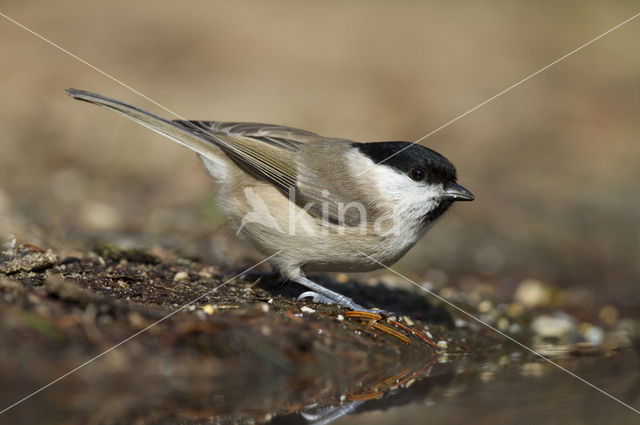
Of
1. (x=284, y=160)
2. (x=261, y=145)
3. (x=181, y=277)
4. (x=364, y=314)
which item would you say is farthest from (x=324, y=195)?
(x=181, y=277)

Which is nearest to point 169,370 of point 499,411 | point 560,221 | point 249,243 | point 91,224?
point 499,411

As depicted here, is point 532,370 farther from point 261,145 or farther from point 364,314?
point 261,145

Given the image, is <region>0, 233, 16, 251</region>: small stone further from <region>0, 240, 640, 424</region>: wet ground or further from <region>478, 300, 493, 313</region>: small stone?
<region>478, 300, 493, 313</region>: small stone

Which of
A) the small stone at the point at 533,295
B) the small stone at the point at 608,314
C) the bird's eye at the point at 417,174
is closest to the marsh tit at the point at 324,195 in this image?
the bird's eye at the point at 417,174

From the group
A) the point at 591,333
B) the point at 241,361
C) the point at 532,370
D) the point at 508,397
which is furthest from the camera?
the point at 591,333

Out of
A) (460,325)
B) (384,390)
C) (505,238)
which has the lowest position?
(384,390)

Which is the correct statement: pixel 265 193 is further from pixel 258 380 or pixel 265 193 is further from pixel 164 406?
pixel 164 406
